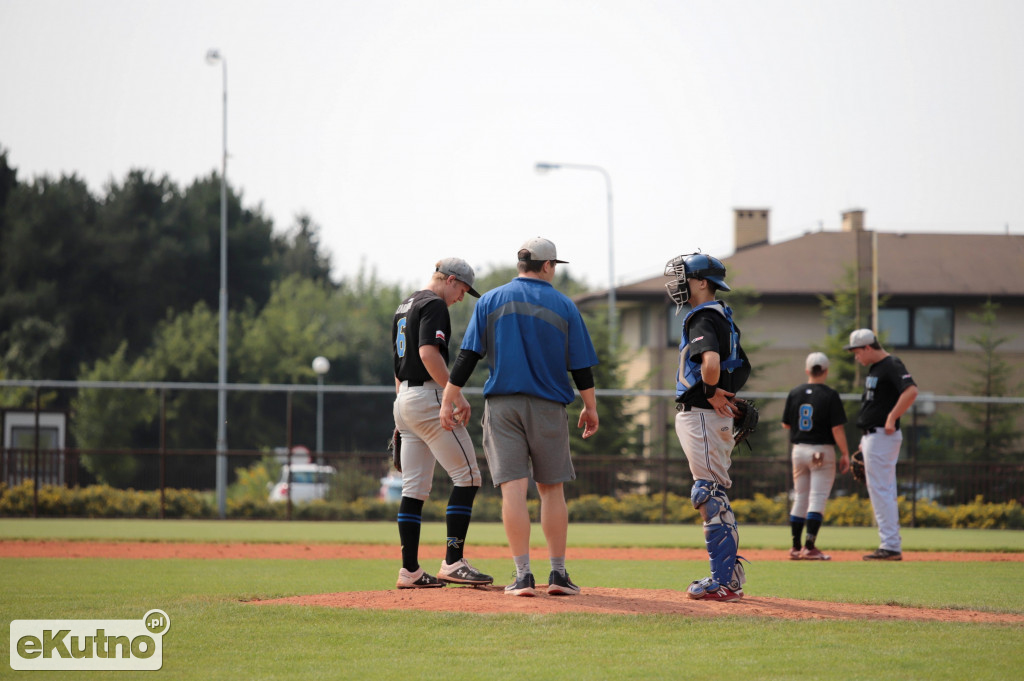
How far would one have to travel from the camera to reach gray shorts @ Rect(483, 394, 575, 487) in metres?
6.94

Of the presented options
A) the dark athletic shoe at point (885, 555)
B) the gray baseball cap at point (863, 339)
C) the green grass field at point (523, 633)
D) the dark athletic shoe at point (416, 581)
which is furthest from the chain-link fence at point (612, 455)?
the dark athletic shoe at point (416, 581)

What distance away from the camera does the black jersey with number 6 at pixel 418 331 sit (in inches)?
297

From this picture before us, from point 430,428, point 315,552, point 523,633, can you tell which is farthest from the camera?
point 315,552

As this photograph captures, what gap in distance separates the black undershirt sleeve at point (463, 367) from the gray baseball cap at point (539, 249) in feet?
2.51

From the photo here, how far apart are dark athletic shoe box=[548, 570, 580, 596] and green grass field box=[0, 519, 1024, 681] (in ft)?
2.11

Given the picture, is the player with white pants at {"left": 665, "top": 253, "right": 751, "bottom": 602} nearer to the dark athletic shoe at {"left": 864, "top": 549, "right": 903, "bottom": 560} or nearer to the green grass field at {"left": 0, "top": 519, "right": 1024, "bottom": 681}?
the green grass field at {"left": 0, "top": 519, "right": 1024, "bottom": 681}

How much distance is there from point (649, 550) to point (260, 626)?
776cm

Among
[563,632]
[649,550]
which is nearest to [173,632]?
[563,632]

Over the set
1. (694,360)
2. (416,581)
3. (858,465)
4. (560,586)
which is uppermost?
(694,360)

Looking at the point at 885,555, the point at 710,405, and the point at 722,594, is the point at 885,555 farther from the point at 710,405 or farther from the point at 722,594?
the point at 710,405

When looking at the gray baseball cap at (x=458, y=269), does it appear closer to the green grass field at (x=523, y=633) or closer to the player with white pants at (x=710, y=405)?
the player with white pants at (x=710, y=405)

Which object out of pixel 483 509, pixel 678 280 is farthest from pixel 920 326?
pixel 678 280

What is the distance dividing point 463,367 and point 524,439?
2.04ft

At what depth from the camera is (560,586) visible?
6.90 metres
